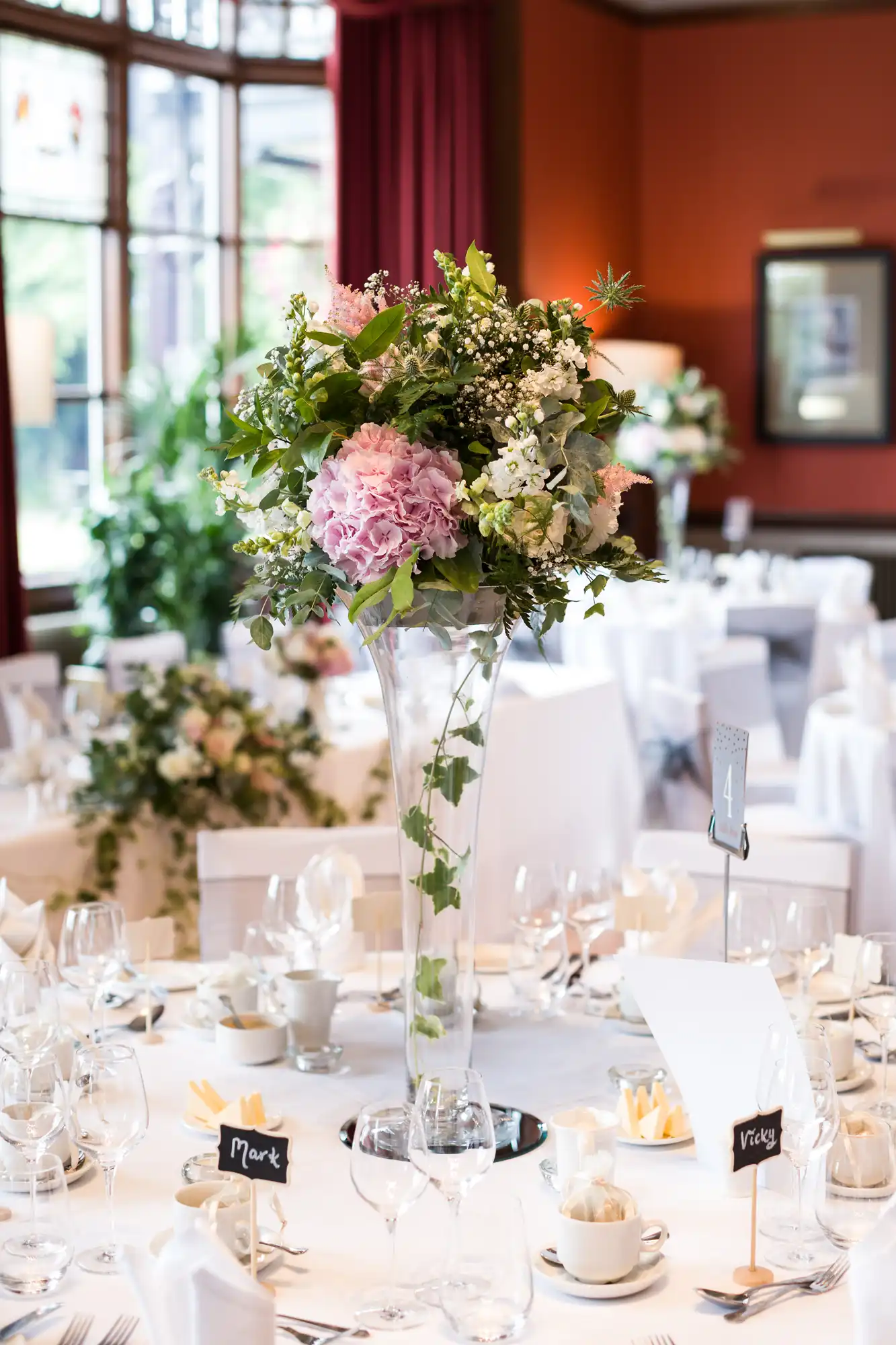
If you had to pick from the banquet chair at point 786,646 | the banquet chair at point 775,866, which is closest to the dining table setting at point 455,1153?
the banquet chair at point 775,866

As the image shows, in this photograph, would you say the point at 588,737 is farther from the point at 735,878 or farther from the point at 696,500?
the point at 696,500

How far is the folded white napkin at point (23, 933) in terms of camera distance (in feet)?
7.66

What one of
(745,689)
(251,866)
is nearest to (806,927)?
(251,866)

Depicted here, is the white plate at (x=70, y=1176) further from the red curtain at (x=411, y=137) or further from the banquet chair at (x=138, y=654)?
the red curtain at (x=411, y=137)

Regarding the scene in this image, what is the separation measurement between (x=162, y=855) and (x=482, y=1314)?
91.5 inches

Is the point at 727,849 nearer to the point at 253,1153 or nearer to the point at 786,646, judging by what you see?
the point at 253,1153

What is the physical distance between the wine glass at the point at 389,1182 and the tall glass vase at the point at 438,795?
0.32m

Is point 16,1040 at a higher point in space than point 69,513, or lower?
lower

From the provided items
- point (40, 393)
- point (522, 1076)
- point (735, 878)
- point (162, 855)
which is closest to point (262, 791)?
point (162, 855)

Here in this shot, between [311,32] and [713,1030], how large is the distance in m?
7.37

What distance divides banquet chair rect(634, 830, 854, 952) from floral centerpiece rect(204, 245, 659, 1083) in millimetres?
906

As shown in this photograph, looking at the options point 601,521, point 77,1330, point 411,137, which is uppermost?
point 411,137

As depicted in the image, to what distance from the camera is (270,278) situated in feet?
27.0

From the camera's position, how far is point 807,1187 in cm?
168
